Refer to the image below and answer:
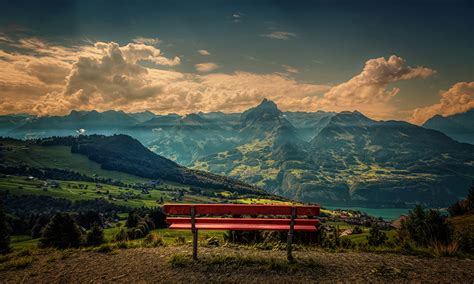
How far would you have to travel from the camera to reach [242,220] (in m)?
11.6

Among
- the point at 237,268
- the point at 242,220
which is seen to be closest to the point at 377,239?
the point at 242,220

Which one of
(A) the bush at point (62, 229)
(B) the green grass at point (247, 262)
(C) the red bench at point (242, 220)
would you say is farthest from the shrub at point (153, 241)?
(A) the bush at point (62, 229)

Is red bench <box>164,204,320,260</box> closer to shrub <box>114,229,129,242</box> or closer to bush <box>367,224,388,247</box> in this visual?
shrub <box>114,229,129,242</box>

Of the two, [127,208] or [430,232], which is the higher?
[430,232]

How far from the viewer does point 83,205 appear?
594ft

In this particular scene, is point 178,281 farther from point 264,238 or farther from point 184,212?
point 264,238

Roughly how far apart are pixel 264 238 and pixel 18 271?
9.01 meters

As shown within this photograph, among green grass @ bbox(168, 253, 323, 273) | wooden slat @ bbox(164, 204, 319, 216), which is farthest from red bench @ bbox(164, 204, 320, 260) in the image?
green grass @ bbox(168, 253, 323, 273)

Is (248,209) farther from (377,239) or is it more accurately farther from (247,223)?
(377,239)

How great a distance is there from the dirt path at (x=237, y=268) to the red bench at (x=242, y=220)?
0.92m

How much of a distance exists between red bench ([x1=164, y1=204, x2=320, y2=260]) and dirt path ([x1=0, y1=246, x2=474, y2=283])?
0.92 metres

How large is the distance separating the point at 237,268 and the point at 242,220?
5.76 feet

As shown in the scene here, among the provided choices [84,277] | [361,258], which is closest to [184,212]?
[84,277]

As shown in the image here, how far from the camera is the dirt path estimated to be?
9742mm
